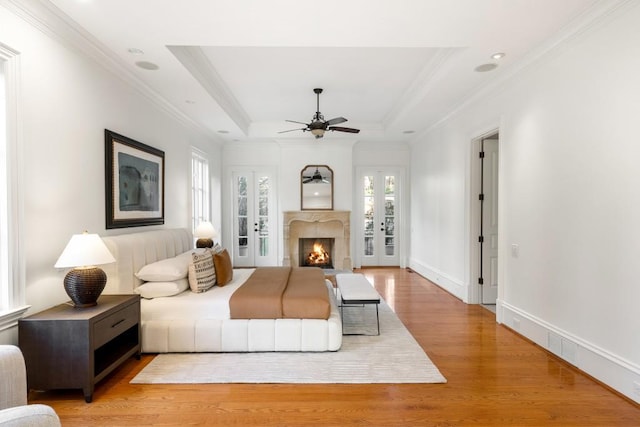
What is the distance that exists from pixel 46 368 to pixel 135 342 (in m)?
0.71

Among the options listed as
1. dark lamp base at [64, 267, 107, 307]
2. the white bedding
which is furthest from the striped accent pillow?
dark lamp base at [64, 267, 107, 307]

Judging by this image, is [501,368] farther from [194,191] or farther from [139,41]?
[194,191]

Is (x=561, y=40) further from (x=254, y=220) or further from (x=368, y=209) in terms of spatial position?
(x=254, y=220)

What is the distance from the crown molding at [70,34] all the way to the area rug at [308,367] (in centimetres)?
275

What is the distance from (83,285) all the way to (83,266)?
17cm

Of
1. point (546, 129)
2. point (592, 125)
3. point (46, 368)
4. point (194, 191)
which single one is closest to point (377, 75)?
point (546, 129)

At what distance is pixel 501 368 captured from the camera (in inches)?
111

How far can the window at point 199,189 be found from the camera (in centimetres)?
576

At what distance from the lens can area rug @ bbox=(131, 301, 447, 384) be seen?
2.64 meters

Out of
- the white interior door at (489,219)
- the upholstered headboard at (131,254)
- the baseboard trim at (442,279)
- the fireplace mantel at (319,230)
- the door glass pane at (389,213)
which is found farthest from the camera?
the door glass pane at (389,213)

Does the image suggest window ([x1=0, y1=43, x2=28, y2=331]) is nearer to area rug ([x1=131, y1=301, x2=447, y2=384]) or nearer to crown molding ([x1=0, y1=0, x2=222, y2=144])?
crown molding ([x1=0, y1=0, x2=222, y2=144])

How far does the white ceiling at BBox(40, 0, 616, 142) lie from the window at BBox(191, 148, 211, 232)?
83cm

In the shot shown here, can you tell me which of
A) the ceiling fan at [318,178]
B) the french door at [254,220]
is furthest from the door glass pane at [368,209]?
the french door at [254,220]

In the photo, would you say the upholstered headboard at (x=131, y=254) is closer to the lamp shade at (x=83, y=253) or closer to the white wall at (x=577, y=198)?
the lamp shade at (x=83, y=253)
